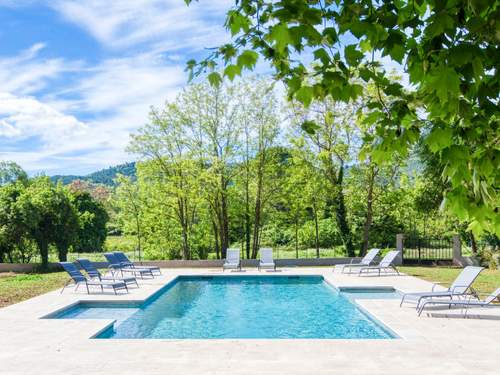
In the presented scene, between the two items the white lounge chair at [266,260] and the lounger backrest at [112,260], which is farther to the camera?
the white lounge chair at [266,260]

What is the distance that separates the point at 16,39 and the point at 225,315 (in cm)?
1761

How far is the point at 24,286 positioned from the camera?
15.6 metres

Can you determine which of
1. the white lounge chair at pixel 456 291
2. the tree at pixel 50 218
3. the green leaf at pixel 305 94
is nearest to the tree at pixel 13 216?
the tree at pixel 50 218

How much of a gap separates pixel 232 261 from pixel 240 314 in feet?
27.2

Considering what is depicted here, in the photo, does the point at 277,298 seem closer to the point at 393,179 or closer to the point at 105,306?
the point at 105,306

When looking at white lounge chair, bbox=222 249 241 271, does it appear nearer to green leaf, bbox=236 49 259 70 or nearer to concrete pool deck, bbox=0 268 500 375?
concrete pool deck, bbox=0 268 500 375

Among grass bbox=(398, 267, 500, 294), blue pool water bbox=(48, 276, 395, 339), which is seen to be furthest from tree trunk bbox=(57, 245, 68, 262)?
grass bbox=(398, 267, 500, 294)

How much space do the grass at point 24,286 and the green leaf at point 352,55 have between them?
11769mm

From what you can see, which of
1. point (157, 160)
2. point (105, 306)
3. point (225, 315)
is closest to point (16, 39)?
point (157, 160)

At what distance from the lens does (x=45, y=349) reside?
304 inches

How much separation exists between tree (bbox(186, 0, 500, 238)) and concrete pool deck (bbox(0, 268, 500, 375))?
4.27 m

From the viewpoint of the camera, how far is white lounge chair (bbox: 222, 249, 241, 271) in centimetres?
2028

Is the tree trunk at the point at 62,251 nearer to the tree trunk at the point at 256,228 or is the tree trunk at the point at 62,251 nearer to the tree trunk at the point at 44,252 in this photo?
the tree trunk at the point at 44,252

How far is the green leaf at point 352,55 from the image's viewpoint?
99.6 inches
